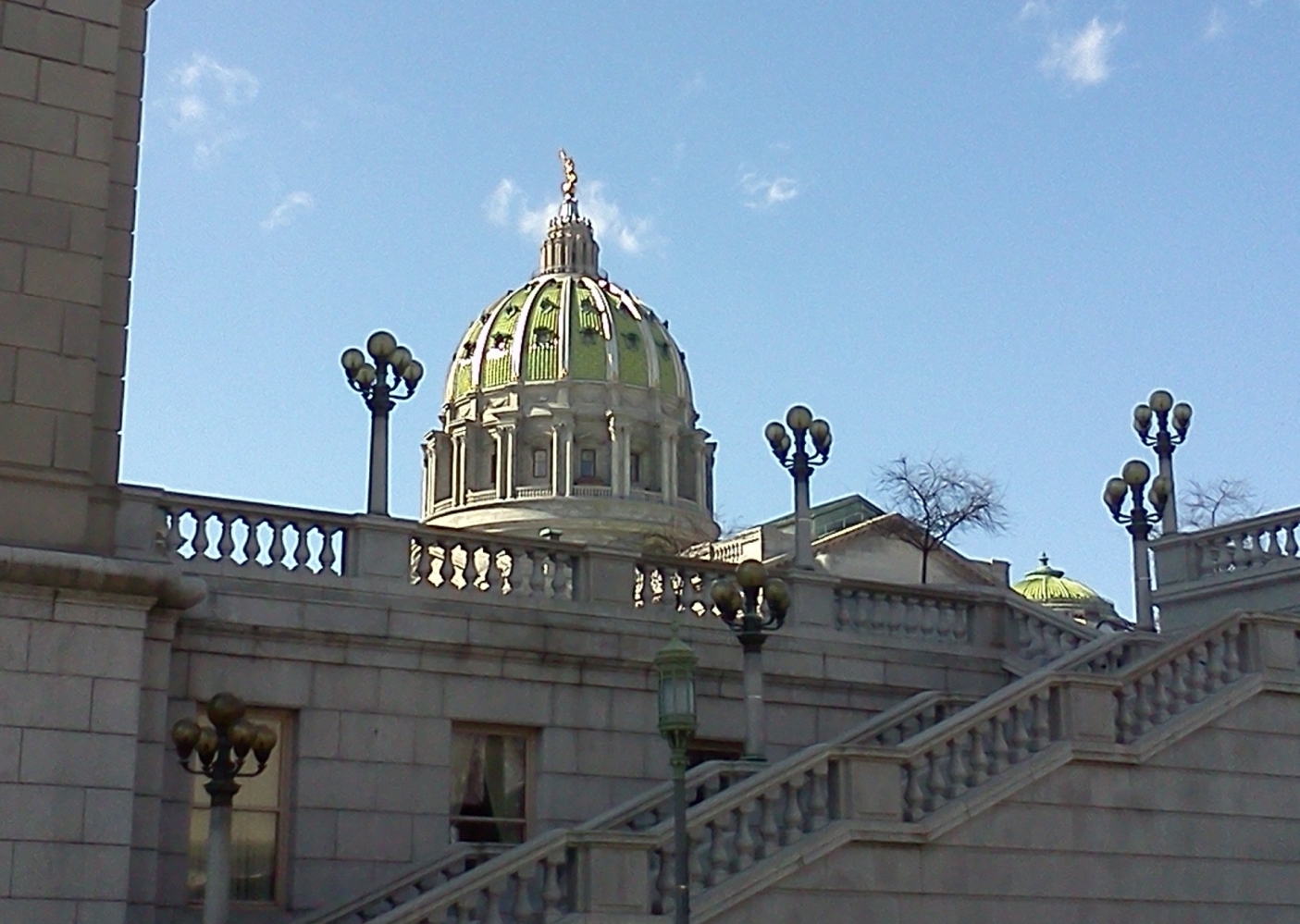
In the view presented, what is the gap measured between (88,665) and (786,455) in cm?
1175

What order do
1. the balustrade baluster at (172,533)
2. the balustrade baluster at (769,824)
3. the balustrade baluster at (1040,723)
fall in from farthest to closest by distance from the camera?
the balustrade baluster at (172,533), the balustrade baluster at (1040,723), the balustrade baluster at (769,824)

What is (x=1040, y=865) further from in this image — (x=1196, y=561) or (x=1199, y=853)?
(x=1196, y=561)

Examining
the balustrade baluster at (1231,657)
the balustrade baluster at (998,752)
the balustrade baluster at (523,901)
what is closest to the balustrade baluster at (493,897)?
the balustrade baluster at (523,901)

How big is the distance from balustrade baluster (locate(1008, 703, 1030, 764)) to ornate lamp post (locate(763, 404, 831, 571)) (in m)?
6.10

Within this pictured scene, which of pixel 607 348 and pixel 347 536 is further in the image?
pixel 607 348

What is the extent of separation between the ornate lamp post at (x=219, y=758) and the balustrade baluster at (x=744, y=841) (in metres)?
4.66

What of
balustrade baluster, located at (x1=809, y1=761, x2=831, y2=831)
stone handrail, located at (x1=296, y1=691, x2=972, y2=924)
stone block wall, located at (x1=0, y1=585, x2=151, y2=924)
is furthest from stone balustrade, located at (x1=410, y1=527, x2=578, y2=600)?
balustrade baluster, located at (x1=809, y1=761, x2=831, y2=831)

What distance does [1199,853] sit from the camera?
21.9 meters

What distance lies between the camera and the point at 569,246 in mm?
137875

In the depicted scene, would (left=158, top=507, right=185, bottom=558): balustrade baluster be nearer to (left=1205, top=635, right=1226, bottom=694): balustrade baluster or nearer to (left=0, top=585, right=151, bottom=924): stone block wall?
(left=0, top=585, right=151, bottom=924): stone block wall

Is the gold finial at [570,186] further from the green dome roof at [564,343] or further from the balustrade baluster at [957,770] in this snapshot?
the balustrade baluster at [957,770]

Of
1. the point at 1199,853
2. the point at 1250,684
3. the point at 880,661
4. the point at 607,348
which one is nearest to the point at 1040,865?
the point at 1199,853

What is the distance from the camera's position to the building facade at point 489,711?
61.5 ft

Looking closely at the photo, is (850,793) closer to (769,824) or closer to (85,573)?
(769,824)
